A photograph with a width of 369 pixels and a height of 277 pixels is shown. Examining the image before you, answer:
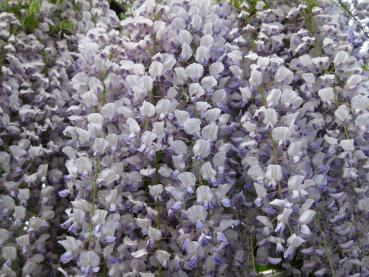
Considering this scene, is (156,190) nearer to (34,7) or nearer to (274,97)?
(274,97)

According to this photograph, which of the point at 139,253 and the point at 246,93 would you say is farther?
the point at 246,93

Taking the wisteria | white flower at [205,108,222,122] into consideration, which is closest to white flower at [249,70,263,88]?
the wisteria

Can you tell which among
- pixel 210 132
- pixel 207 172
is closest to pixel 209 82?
pixel 210 132

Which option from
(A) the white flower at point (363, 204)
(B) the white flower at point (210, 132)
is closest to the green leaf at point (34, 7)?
(B) the white flower at point (210, 132)

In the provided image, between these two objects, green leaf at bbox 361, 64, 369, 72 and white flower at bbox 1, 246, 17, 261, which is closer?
white flower at bbox 1, 246, 17, 261


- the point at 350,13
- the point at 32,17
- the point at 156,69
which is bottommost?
the point at 32,17

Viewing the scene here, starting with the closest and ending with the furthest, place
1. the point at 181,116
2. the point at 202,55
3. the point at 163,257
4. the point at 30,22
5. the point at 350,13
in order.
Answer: the point at 163,257 → the point at 181,116 → the point at 202,55 → the point at 350,13 → the point at 30,22

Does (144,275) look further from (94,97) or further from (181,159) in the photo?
(94,97)

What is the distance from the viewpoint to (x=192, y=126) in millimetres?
1392

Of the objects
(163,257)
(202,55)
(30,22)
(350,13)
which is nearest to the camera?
(163,257)

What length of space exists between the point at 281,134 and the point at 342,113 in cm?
19

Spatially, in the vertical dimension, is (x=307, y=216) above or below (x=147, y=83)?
below

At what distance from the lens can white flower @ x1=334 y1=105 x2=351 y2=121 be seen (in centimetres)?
146

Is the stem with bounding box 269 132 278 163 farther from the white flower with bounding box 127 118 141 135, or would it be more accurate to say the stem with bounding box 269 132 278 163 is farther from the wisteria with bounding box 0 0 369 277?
the white flower with bounding box 127 118 141 135
